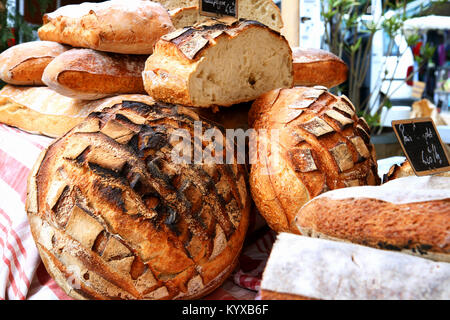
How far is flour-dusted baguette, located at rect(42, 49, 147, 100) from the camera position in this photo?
1503 millimetres

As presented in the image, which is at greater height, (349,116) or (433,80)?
(349,116)

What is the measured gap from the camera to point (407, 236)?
0.76m

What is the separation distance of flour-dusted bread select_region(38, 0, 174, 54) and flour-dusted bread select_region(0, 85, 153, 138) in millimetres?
234

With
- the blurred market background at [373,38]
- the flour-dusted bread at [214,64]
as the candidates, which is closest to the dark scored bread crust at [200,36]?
the flour-dusted bread at [214,64]

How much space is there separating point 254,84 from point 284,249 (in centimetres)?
74

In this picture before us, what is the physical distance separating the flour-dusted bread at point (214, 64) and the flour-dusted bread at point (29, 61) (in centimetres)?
87

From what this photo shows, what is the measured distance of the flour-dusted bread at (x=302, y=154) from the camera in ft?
3.49

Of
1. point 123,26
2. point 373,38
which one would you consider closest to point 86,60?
point 123,26

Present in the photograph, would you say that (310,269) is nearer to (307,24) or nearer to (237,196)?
(237,196)

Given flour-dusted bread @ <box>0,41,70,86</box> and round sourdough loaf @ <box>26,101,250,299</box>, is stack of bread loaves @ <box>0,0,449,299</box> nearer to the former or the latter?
round sourdough loaf @ <box>26,101,250,299</box>

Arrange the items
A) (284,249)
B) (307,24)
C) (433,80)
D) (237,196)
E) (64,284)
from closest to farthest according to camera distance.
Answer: (284,249) < (64,284) < (237,196) < (307,24) < (433,80)

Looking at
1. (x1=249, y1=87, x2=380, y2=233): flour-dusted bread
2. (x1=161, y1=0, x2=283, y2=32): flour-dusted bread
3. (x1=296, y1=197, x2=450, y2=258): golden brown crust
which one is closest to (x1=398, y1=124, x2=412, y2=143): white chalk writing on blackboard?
(x1=249, y1=87, x2=380, y2=233): flour-dusted bread

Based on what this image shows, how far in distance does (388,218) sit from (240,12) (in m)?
1.27
